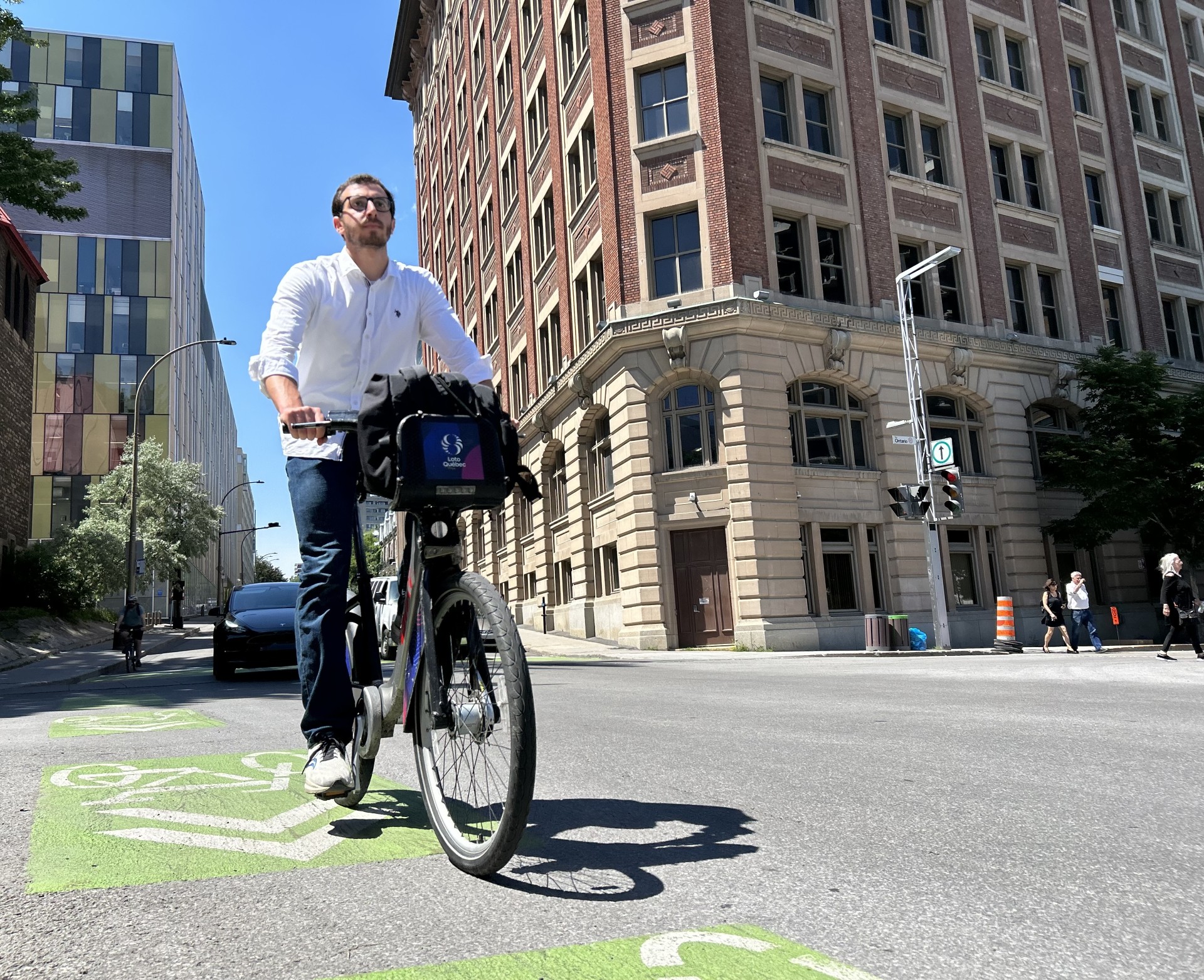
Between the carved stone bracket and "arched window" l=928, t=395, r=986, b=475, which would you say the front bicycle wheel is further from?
the carved stone bracket

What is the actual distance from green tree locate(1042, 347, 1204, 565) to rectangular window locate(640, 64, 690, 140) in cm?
1378

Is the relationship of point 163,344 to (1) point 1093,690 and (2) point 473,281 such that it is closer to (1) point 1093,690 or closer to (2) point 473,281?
(2) point 473,281

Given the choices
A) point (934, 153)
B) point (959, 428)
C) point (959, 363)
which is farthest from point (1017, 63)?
point (959, 428)

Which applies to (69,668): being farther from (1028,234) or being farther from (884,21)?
(1028,234)

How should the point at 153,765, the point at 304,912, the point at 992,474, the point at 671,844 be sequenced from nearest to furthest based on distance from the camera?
the point at 304,912 → the point at 671,844 → the point at 153,765 → the point at 992,474

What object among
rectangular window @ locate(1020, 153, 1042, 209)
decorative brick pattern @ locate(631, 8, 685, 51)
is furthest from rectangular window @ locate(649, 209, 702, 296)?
rectangular window @ locate(1020, 153, 1042, 209)

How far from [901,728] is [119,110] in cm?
7968

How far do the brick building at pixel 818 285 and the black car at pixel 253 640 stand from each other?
11.5 meters

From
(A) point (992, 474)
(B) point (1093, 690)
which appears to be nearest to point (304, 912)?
(B) point (1093, 690)

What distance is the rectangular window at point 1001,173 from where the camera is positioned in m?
29.7

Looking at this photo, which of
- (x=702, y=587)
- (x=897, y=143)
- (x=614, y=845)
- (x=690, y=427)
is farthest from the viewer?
(x=897, y=143)

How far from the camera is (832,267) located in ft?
85.9

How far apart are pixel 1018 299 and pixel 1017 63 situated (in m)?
8.53

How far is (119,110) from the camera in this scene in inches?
2741
